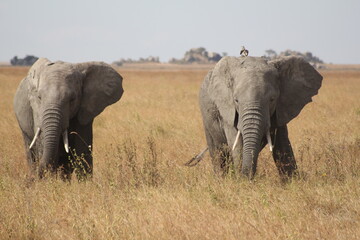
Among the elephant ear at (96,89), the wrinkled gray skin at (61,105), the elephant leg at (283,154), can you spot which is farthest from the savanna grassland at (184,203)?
the elephant ear at (96,89)

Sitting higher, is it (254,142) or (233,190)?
(254,142)

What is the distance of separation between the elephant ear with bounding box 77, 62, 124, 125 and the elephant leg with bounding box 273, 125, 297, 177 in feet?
9.25

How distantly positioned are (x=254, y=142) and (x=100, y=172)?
281 cm

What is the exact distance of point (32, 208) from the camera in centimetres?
728

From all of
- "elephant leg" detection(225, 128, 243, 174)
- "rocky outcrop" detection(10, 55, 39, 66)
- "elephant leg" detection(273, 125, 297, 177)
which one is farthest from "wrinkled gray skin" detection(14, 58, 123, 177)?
"rocky outcrop" detection(10, 55, 39, 66)

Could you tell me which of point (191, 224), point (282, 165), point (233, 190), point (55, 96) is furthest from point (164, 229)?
point (55, 96)

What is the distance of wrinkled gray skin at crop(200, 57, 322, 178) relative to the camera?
7926 millimetres

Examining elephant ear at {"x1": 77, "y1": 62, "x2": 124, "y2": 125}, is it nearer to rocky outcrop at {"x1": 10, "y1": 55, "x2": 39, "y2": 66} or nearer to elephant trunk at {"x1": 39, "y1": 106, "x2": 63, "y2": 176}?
elephant trunk at {"x1": 39, "y1": 106, "x2": 63, "y2": 176}

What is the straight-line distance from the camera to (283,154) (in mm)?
8742

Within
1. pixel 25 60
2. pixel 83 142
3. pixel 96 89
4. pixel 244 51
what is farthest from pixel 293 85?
pixel 25 60

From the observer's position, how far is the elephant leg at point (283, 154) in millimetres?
8672

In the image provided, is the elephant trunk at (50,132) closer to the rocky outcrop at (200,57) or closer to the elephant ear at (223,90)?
the elephant ear at (223,90)

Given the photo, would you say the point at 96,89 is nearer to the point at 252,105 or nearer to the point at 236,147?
the point at 236,147

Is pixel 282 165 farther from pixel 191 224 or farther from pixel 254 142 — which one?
pixel 191 224
